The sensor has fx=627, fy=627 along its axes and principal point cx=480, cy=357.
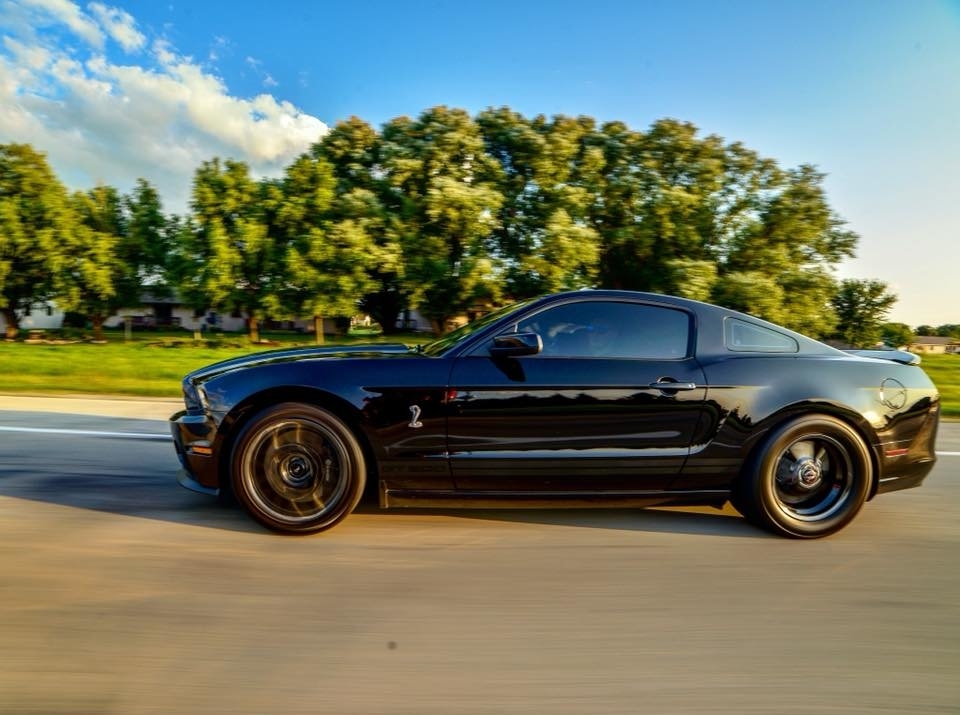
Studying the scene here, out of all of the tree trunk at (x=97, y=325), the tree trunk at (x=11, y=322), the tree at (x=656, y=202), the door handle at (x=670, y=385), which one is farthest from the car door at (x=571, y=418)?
the tree trunk at (x=11, y=322)

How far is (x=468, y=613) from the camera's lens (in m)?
2.55

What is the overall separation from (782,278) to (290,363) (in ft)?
83.5

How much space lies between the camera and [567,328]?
3.54 m

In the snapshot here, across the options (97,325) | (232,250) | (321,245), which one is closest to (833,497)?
(321,245)

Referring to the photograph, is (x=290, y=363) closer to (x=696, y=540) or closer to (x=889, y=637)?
(x=696, y=540)

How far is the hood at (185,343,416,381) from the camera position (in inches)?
141

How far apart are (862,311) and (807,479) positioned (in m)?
41.0

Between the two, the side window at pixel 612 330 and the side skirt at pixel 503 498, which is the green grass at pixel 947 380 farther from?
the side skirt at pixel 503 498

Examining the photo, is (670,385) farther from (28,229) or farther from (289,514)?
(28,229)

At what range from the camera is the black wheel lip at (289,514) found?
336 centimetres

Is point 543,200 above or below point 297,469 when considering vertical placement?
above

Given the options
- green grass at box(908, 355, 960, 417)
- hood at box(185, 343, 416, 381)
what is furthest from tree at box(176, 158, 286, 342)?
hood at box(185, 343, 416, 381)

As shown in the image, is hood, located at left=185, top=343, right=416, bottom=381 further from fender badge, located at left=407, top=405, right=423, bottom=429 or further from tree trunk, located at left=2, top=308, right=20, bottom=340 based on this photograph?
tree trunk, located at left=2, top=308, right=20, bottom=340

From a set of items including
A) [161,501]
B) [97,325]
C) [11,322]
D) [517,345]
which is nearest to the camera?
[517,345]
